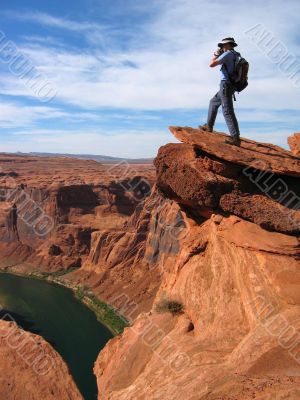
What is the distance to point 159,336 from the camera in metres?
12.6

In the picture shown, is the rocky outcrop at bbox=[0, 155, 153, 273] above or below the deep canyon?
below

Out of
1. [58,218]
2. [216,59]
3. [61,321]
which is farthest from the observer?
[58,218]

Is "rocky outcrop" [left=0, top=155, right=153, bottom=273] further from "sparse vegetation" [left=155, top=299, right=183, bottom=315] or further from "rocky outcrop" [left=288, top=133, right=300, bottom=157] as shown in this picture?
"rocky outcrop" [left=288, top=133, right=300, bottom=157]

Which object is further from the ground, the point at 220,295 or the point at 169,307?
the point at 220,295

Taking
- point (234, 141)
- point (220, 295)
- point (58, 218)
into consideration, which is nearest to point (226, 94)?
point (234, 141)

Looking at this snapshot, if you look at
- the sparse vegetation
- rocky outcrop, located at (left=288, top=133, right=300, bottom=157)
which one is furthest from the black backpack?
the sparse vegetation

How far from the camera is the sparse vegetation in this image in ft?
43.9

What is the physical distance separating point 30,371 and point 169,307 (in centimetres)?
569

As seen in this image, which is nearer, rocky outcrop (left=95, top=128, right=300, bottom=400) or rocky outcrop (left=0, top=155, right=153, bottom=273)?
rocky outcrop (left=95, top=128, right=300, bottom=400)

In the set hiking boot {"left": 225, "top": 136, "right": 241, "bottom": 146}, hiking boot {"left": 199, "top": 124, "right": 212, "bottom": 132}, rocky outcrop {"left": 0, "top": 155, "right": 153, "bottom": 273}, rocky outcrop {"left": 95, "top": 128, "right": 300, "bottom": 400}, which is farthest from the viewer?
rocky outcrop {"left": 0, "top": 155, "right": 153, "bottom": 273}

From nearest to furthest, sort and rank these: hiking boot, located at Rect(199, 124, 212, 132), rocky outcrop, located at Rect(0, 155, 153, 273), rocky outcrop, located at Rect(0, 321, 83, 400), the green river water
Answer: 1. hiking boot, located at Rect(199, 124, 212, 132)
2. rocky outcrop, located at Rect(0, 321, 83, 400)
3. the green river water
4. rocky outcrop, located at Rect(0, 155, 153, 273)

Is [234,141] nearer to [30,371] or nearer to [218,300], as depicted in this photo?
[218,300]

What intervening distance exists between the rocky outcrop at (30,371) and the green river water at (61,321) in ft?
41.9

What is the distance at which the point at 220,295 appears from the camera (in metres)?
12.0
